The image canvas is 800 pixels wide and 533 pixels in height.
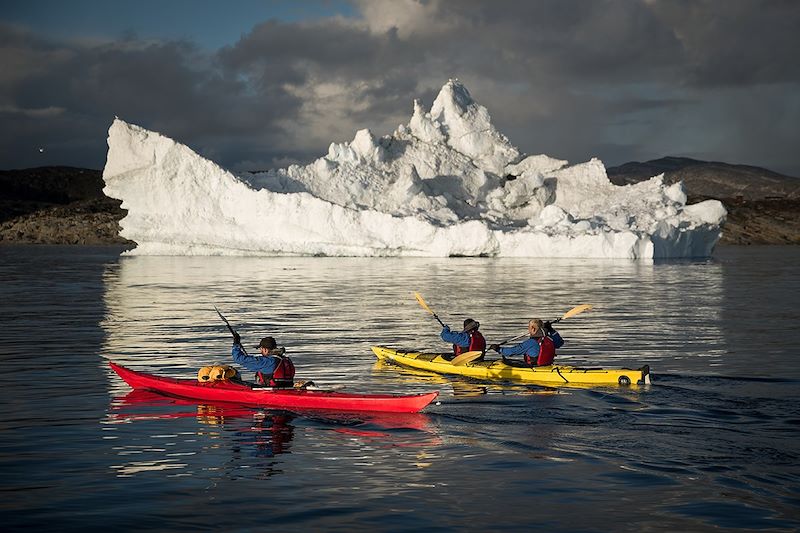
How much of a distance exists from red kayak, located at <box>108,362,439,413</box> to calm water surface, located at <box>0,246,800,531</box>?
0.63 feet

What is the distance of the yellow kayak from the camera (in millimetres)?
12586

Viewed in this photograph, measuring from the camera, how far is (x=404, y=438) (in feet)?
31.8

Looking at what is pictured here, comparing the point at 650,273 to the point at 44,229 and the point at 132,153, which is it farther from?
the point at 44,229

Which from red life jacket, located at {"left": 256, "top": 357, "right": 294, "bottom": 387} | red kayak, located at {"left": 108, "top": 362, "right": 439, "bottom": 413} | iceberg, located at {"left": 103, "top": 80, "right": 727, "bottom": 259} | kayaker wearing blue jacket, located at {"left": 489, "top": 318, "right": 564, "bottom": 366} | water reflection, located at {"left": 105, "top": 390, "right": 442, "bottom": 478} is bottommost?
water reflection, located at {"left": 105, "top": 390, "right": 442, "bottom": 478}

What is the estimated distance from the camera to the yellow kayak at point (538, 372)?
12586 millimetres

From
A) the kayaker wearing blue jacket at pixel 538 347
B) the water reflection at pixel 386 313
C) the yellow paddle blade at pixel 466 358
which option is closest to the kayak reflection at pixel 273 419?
the water reflection at pixel 386 313

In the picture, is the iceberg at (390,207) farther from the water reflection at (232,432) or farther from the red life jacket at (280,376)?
the water reflection at (232,432)

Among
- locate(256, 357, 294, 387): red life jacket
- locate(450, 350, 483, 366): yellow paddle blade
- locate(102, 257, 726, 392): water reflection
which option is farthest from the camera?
locate(102, 257, 726, 392): water reflection

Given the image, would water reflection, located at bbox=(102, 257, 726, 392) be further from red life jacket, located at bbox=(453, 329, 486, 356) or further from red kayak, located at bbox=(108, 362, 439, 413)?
red kayak, located at bbox=(108, 362, 439, 413)

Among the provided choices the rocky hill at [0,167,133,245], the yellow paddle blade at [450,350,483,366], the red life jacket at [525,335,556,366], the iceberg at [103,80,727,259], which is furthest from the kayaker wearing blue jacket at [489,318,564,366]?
the rocky hill at [0,167,133,245]

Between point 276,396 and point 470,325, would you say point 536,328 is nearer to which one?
point 470,325

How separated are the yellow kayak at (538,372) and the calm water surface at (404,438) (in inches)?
10.0

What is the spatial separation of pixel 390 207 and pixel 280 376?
154 feet

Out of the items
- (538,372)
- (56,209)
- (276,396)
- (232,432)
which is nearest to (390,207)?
(538,372)
